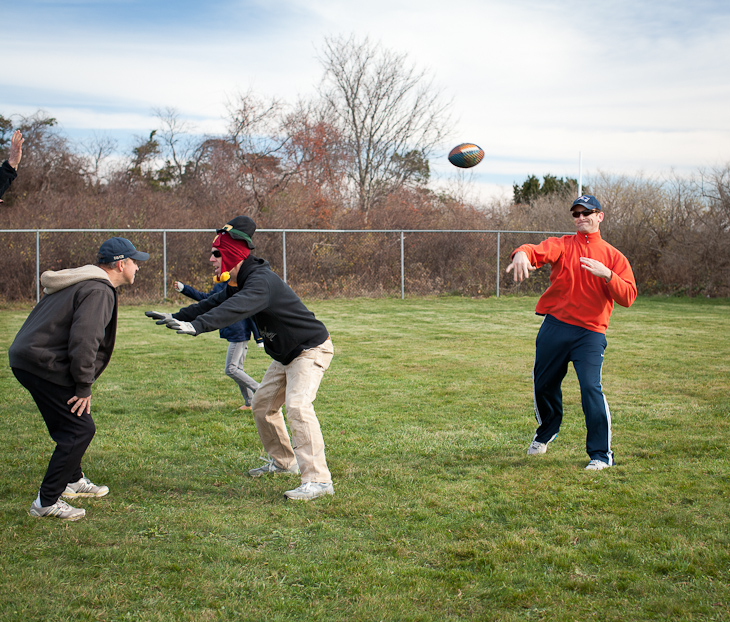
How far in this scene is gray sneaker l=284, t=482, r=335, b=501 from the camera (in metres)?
Result: 4.49

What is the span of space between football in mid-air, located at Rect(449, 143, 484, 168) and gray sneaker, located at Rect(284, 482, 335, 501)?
26.1 ft

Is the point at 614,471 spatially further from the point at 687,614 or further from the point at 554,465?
the point at 687,614

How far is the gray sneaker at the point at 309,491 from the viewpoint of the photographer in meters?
4.49

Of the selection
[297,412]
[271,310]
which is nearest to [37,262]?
[271,310]

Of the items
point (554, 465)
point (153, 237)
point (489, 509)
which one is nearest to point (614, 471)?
point (554, 465)

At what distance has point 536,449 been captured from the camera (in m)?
5.54

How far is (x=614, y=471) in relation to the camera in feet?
16.5

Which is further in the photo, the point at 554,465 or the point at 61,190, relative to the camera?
the point at 61,190

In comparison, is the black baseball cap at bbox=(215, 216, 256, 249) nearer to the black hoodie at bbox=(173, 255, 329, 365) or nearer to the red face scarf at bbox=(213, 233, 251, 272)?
the red face scarf at bbox=(213, 233, 251, 272)

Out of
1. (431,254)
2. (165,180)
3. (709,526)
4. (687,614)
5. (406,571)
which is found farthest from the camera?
(165,180)

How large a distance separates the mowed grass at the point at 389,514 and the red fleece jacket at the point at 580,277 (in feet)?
3.83

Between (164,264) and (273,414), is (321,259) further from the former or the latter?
(273,414)

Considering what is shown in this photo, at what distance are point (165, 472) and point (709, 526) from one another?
12.3 feet

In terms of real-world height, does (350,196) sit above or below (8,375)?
above
